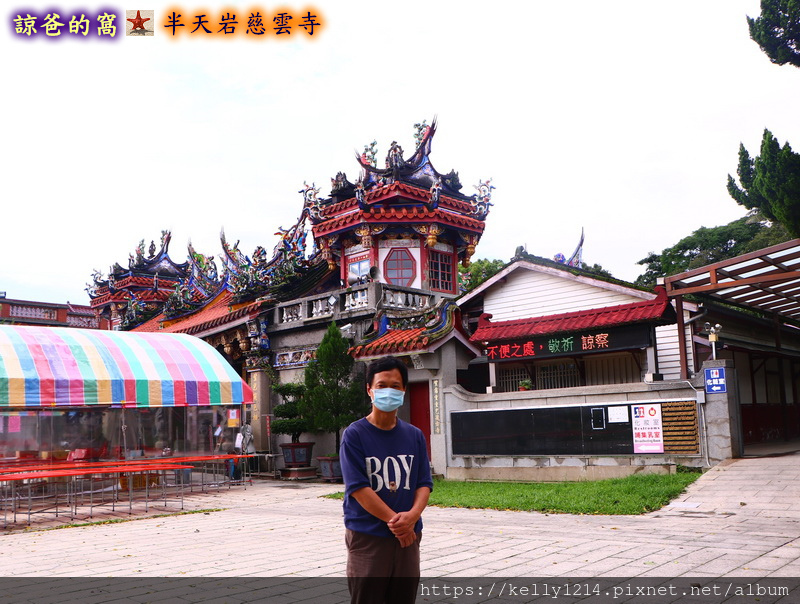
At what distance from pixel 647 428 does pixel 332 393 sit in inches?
316

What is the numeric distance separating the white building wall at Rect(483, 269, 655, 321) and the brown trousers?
15.5 m

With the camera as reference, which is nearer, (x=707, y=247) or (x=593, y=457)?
(x=593, y=457)

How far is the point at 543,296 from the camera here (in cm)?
2059

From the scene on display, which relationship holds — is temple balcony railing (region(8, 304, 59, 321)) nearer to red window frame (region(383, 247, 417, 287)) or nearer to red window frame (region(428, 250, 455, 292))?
red window frame (region(383, 247, 417, 287))

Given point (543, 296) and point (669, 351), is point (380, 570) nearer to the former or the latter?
point (669, 351)

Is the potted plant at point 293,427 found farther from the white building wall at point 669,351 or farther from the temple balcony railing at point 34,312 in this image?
the temple balcony railing at point 34,312

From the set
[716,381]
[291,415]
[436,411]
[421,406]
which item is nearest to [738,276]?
[716,381]

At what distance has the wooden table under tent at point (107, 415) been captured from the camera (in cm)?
1561

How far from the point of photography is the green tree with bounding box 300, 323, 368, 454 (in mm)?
18411

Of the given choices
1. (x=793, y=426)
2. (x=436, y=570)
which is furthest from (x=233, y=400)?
(x=793, y=426)

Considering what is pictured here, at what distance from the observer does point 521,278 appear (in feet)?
69.5

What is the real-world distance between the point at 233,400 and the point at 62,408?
4.20 meters

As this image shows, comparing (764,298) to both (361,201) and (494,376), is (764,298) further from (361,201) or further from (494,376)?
(361,201)

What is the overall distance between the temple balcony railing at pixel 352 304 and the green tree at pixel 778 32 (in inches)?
372
